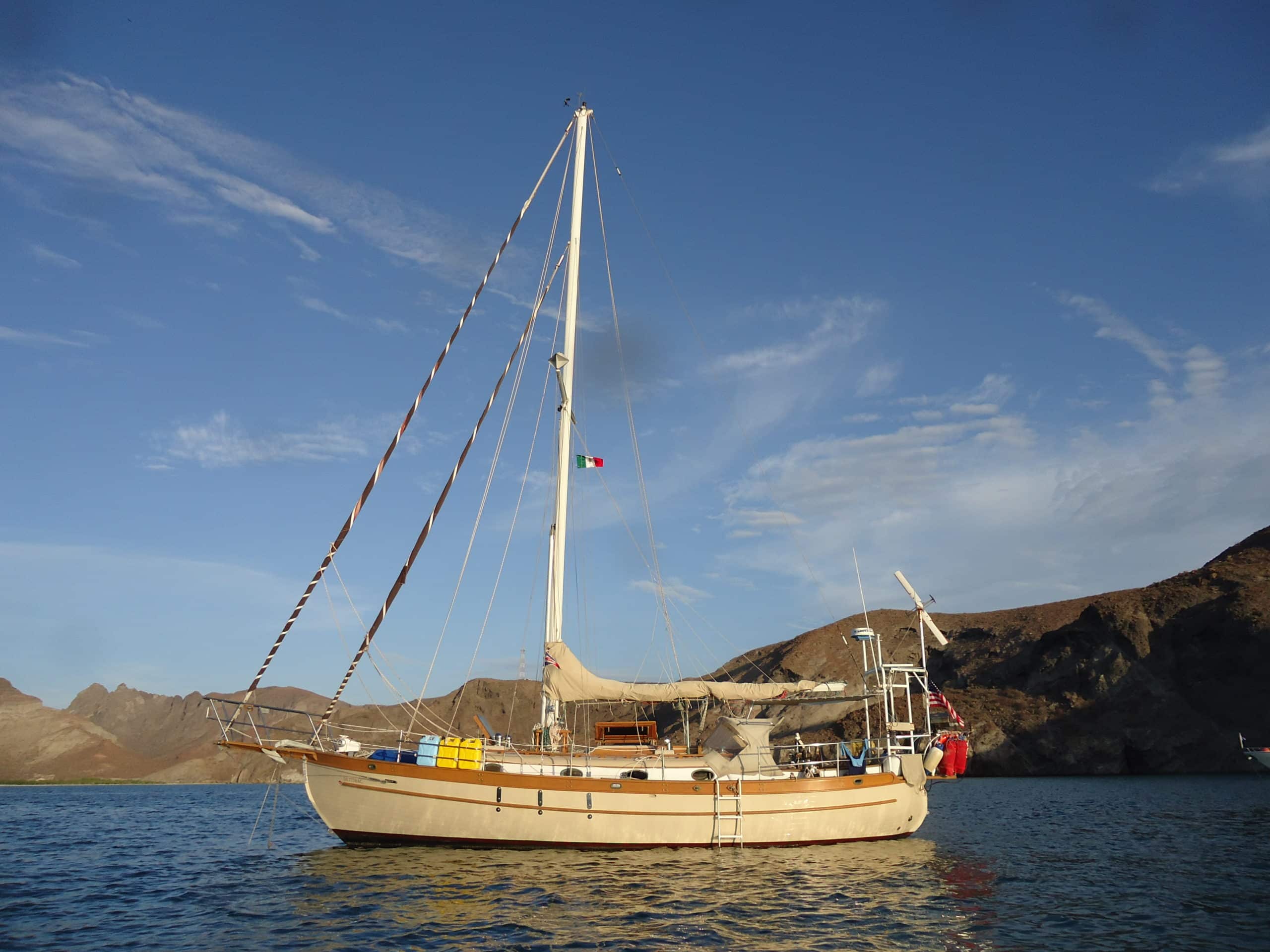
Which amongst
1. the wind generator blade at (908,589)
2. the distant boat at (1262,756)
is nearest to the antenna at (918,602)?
the wind generator blade at (908,589)

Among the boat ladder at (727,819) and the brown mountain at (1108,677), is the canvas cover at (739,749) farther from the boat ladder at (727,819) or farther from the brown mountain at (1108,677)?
the brown mountain at (1108,677)

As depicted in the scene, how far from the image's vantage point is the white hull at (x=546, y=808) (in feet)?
77.0

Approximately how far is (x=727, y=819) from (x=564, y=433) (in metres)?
14.8

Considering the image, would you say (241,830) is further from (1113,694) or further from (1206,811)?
(1113,694)

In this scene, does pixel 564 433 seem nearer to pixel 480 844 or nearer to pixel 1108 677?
pixel 480 844

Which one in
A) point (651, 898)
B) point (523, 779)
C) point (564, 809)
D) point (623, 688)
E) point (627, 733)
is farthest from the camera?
point (627, 733)

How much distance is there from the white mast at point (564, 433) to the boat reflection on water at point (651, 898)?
5.93 m

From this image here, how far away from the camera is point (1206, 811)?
3534 centimetres

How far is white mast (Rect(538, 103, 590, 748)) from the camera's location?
27859 mm

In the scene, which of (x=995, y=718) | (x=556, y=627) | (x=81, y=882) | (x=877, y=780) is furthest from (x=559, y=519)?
(x=995, y=718)

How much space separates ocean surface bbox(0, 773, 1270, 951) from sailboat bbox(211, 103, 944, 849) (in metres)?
0.81

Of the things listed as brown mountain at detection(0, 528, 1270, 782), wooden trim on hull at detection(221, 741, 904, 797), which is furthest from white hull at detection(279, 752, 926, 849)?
brown mountain at detection(0, 528, 1270, 782)

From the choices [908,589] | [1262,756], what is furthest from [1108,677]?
[908,589]

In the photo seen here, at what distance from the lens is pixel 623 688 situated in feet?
93.0
